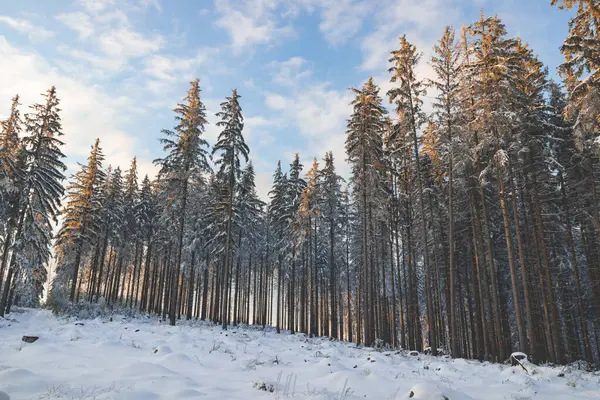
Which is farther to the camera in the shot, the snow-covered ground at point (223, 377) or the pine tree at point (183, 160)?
the pine tree at point (183, 160)

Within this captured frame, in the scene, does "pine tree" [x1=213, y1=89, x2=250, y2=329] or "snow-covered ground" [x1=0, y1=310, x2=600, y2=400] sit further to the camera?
"pine tree" [x1=213, y1=89, x2=250, y2=329]

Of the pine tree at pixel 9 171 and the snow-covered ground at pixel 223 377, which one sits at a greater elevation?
the pine tree at pixel 9 171

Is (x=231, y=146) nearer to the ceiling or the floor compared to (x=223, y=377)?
nearer to the ceiling

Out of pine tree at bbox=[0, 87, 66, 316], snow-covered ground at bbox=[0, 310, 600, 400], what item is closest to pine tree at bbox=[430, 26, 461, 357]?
snow-covered ground at bbox=[0, 310, 600, 400]

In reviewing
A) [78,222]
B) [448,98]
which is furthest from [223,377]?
[78,222]

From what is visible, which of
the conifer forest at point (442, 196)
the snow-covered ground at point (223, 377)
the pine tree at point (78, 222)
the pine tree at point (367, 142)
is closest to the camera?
the snow-covered ground at point (223, 377)

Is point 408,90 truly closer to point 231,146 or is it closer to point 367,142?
point 367,142

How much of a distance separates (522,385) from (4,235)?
90.2 feet

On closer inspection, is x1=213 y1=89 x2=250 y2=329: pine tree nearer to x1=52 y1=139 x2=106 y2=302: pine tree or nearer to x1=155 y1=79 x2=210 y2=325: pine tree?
x1=155 y1=79 x2=210 y2=325: pine tree

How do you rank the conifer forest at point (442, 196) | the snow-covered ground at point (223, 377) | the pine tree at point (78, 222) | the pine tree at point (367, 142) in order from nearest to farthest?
the snow-covered ground at point (223, 377), the conifer forest at point (442, 196), the pine tree at point (367, 142), the pine tree at point (78, 222)

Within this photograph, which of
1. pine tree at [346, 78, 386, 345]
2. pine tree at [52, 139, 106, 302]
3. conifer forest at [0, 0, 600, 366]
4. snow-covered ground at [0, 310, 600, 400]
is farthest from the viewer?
pine tree at [52, 139, 106, 302]

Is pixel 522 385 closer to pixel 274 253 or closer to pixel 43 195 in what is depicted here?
pixel 43 195

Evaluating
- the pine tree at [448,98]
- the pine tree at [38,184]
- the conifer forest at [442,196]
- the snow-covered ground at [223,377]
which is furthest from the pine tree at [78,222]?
the pine tree at [448,98]

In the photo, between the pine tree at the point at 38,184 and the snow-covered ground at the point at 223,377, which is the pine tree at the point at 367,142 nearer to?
the snow-covered ground at the point at 223,377
